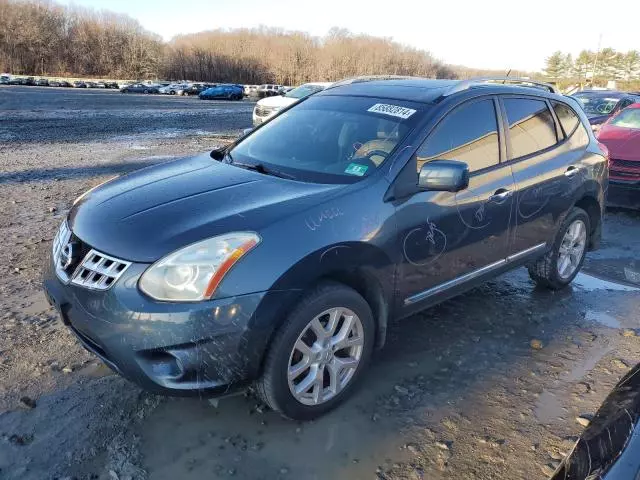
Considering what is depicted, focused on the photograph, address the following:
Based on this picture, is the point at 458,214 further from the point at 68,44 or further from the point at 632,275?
the point at 68,44

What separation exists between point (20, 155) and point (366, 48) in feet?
372

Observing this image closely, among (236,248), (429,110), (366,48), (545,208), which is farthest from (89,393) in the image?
(366,48)

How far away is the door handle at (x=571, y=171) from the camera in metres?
4.24

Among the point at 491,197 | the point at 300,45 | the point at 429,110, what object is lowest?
the point at 491,197

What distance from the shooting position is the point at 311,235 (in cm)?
257

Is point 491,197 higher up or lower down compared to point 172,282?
higher up

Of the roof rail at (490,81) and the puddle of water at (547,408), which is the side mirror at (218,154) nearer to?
the roof rail at (490,81)

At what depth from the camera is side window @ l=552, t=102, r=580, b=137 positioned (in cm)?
438

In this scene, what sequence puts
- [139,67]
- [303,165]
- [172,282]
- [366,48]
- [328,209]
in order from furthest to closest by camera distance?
[366,48] < [139,67] < [303,165] < [328,209] < [172,282]

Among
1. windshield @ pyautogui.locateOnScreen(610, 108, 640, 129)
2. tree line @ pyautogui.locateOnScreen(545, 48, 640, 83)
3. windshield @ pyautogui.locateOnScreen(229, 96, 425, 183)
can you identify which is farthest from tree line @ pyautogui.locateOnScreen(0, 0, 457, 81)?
windshield @ pyautogui.locateOnScreen(229, 96, 425, 183)

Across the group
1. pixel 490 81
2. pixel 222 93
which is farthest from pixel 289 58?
pixel 490 81

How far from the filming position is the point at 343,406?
9.70ft

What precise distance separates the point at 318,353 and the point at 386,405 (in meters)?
0.60

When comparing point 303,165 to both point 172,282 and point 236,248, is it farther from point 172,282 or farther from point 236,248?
point 172,282
